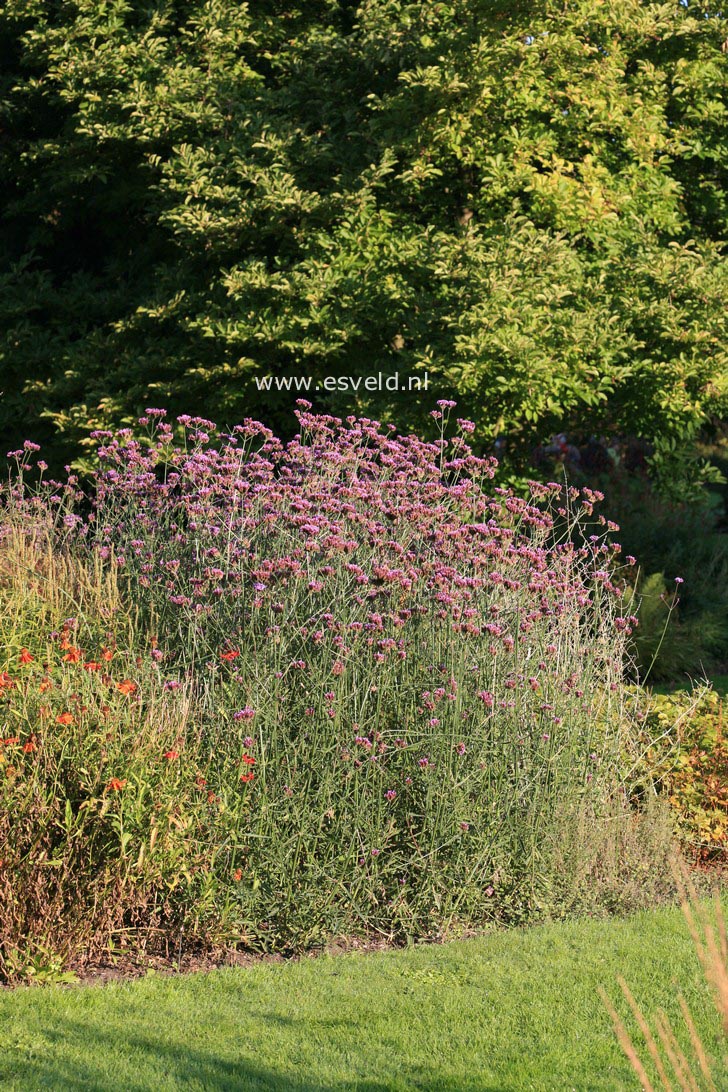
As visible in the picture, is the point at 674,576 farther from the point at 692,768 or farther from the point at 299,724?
the point at 299,724

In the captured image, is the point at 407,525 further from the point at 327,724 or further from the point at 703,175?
the point at 703,175

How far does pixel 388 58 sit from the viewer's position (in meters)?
9.87

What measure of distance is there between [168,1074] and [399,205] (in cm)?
806

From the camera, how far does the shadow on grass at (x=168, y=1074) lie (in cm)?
378

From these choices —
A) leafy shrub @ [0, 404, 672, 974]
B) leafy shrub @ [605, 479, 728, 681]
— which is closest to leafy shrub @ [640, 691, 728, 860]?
leafy shrub @ [0, 404, 672, 974]

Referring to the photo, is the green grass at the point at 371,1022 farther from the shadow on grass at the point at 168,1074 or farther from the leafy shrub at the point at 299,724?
the leafy shrub at the point at 299,724

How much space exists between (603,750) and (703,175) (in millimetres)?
7581

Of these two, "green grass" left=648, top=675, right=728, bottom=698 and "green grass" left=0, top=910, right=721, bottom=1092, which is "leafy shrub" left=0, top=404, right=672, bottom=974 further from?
"green grass" left=648, top=675, right=728, bottom=698

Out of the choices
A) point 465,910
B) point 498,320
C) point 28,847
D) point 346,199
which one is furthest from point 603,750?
point 346,199

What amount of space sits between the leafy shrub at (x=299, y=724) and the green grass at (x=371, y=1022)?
343 mm

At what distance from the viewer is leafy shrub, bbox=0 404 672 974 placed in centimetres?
482

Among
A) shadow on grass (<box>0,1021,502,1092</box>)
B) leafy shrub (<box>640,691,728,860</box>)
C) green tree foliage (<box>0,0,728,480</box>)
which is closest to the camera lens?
shadow on grass (<box>0,1021,502,1092</box>)

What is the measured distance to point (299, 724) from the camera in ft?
18.0

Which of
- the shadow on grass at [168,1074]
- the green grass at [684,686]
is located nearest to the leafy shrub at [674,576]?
the green grass at [684,686]
